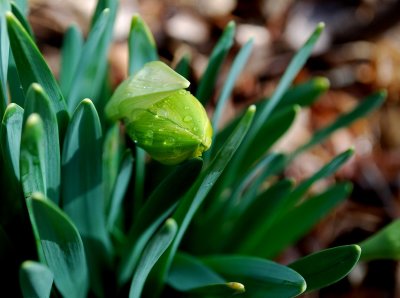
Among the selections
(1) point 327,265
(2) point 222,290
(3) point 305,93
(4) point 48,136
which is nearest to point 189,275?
(2) point 222,290

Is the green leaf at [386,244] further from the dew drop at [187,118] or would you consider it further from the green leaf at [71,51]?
the green leaf at [71,51]

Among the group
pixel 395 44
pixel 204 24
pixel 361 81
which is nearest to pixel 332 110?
pixel 361 81

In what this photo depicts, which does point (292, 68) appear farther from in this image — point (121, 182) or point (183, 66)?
point (121, 182)

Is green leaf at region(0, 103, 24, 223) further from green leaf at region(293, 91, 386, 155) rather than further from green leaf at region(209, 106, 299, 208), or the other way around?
green leaf at region(293, 91, 386, 155)

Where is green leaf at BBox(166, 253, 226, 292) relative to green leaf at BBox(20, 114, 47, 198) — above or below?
below

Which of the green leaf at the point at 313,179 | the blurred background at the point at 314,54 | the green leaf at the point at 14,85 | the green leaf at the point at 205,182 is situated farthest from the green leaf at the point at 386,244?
the blurred background at the point at 314,54

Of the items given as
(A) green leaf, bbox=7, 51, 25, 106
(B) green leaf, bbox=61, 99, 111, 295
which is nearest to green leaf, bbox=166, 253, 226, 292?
(B) green leaf, bbox=61, 99, 111, 295
